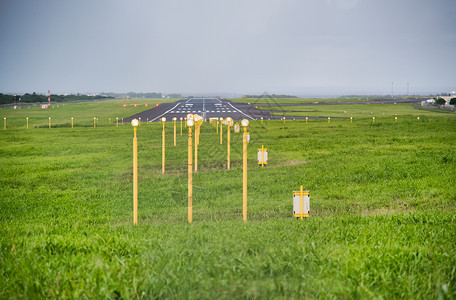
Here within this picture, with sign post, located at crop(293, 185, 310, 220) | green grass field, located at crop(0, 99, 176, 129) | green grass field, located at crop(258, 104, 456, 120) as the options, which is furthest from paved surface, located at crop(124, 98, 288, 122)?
sign post, located at crop(293, 185, 310, 220)

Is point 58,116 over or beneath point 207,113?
beneath

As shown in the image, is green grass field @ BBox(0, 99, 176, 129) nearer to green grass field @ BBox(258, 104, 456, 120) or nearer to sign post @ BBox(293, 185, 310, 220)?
green grass field @ BBox(258, 104, 456, 120)

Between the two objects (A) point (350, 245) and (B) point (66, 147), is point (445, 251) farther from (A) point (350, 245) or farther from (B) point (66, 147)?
(B) point (66, 147)

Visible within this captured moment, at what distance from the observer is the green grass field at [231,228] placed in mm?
5258

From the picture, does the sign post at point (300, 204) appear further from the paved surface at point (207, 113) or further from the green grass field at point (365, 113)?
the paved surface at point (207, 113)

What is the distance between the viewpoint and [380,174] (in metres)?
15.3

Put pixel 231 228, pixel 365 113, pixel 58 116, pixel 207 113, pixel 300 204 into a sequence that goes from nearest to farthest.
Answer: pixel 231 228, pixel 300 204, pixel 207 113, pixel 58 116, pixel 365 113

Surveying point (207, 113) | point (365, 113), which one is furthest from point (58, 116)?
point (365, 113)

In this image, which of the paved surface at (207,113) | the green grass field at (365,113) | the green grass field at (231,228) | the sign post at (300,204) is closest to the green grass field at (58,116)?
the paved surface at (207,113)

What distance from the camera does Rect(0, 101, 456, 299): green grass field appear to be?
5.26m

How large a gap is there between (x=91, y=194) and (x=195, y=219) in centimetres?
459

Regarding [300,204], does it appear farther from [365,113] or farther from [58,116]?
[365,113]

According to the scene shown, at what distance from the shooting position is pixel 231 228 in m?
8.13

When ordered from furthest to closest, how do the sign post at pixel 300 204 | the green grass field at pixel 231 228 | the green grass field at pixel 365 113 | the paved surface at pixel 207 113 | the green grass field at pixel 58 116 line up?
the green grass field at pixel 365 113 < the paved surface at pixel 207 113 < the green grass field at pixel 58 116 < the sign post at pixel 300 204 < the green grass field at pixel 231 228
